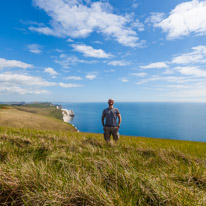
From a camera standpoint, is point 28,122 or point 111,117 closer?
point 111,117

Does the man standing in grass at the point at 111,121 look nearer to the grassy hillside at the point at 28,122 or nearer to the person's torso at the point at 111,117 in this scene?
the person's torso at the point at 111,117

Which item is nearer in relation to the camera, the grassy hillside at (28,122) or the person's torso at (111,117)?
the person's torso at (111,117)

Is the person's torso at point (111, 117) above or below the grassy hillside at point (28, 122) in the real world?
above

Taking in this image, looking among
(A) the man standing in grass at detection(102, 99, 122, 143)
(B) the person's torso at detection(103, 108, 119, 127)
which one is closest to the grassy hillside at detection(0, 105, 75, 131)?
(A) the man standing in grass at detection(102, 99, 122, 143)

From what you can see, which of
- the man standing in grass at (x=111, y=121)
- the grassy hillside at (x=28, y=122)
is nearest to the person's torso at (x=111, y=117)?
the man standing in grass at (x=111, y=121)

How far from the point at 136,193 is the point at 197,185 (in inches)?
55.4

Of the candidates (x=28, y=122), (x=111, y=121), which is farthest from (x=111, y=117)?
(x=28, y=122)

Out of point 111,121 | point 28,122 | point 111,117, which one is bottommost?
point 28,122

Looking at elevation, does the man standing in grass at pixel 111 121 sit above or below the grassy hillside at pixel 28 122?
above

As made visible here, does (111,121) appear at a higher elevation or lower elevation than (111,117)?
lower

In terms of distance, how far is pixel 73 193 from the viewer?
1.58 metres

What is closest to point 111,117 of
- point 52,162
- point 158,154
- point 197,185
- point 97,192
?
point 158,154

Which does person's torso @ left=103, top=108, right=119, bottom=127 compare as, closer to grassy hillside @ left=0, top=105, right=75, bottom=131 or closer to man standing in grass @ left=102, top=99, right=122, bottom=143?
man standing in grass @ left=102, top=99, right=122, bottom=143

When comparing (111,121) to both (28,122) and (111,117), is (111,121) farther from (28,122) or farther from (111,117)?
(28,122)
